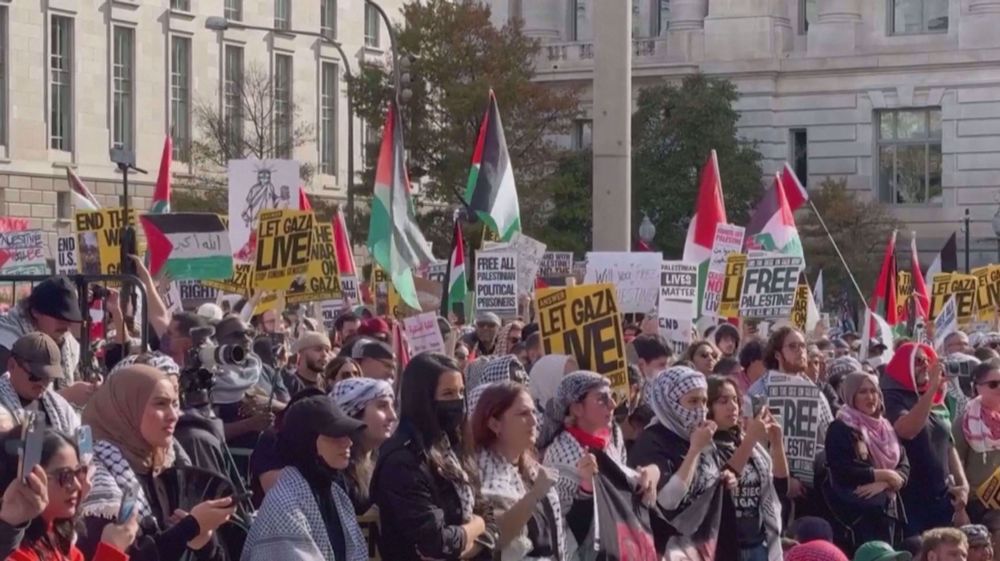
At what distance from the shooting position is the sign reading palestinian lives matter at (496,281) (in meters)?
17.9

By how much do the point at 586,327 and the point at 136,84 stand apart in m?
41.7

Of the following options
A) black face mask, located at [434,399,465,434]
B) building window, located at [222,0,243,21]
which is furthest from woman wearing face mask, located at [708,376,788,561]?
building window, located at [222,0,243,21]

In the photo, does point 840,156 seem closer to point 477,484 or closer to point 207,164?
point 207,164

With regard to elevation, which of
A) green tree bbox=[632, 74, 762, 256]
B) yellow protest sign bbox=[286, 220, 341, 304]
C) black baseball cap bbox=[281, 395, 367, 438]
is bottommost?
black baseball cap bbox=[281, 395, 367, 438]

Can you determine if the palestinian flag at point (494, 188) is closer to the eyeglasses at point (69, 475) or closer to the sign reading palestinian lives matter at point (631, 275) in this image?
the sign reading palestinian lives matter at point (631, 275)

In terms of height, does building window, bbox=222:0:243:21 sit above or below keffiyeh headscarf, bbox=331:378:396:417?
above

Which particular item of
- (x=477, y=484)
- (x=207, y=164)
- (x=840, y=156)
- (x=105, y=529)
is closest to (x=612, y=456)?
(x=477, y=484)

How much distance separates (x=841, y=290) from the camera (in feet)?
153

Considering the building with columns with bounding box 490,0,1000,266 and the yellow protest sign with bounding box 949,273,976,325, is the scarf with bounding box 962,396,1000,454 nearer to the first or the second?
the yellow protest sign with bounding box 949,273,976,325

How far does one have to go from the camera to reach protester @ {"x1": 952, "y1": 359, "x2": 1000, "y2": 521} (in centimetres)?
1220

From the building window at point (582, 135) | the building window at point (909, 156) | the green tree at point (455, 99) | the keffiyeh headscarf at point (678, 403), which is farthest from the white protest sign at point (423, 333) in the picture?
the building window at point (582, 135)

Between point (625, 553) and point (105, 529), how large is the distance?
8.49 ft

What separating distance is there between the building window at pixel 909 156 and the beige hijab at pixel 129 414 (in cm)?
4916

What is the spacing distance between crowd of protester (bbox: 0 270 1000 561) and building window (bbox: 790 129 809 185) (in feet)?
146
